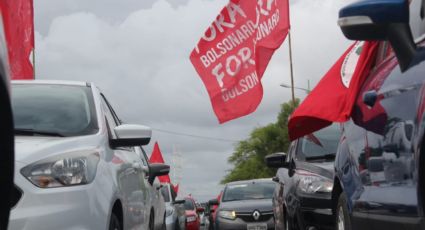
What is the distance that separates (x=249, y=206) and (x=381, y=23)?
1387cm

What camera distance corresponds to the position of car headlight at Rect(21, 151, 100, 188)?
518 centimetres

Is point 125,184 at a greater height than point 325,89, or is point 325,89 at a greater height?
point 325,89

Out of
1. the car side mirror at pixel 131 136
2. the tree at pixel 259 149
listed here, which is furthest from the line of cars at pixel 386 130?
the tree at pixel 259 149

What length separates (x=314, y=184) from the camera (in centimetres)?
937

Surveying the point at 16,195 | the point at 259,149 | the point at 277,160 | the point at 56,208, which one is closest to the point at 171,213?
the point at 277,160

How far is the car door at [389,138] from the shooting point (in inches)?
147

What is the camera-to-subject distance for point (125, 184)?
6633 millimetres

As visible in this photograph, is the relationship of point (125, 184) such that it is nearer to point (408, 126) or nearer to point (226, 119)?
point (408, 126)

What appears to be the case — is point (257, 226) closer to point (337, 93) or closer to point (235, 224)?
point (235, 224)

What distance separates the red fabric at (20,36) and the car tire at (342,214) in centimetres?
830

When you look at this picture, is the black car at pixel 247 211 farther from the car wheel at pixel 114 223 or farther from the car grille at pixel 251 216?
the car wheel at pixel 114 223

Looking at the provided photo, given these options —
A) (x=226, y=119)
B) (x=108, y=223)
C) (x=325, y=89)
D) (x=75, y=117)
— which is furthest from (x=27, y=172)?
(x=226, y=119)

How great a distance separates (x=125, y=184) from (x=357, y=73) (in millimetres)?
2319

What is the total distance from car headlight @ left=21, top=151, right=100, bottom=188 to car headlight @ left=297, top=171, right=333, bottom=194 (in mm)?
4076
